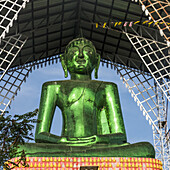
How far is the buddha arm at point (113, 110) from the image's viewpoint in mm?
6647

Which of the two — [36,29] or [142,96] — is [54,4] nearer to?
[36,29]

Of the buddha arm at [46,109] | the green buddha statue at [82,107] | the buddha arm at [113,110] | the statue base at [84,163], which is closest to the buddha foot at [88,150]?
the statue base at [84,163]

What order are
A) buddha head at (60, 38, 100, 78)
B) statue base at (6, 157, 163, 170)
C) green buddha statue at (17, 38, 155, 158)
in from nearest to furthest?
statue base at (6, 157, 163, 170) → green buddha statue at (17, 38, 155, 158) → buddha head at (60, 38, 100, 78)

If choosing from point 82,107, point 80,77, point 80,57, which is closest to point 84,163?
point 82,107

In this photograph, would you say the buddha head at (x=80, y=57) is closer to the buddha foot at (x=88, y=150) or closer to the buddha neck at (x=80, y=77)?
the buddha neck at (x=80, y=77)

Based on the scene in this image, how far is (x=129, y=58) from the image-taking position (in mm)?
16297

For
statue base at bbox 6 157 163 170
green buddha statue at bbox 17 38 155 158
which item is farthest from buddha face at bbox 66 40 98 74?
statue base at bbox 6 157 163 170

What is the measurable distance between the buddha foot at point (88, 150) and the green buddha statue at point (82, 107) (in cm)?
25

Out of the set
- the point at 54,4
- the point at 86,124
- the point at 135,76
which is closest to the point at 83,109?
the point at 86,124

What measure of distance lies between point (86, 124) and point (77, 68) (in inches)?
45.9

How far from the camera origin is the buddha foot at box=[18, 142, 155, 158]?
552 cm

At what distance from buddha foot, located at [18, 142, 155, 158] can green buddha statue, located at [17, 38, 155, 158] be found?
248 mm

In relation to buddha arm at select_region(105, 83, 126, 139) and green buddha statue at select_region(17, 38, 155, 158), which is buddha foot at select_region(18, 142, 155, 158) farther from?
buddha arm at select_region(105, 83, 126, 139)

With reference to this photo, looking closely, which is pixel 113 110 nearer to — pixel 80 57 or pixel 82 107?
pixel 82 107
